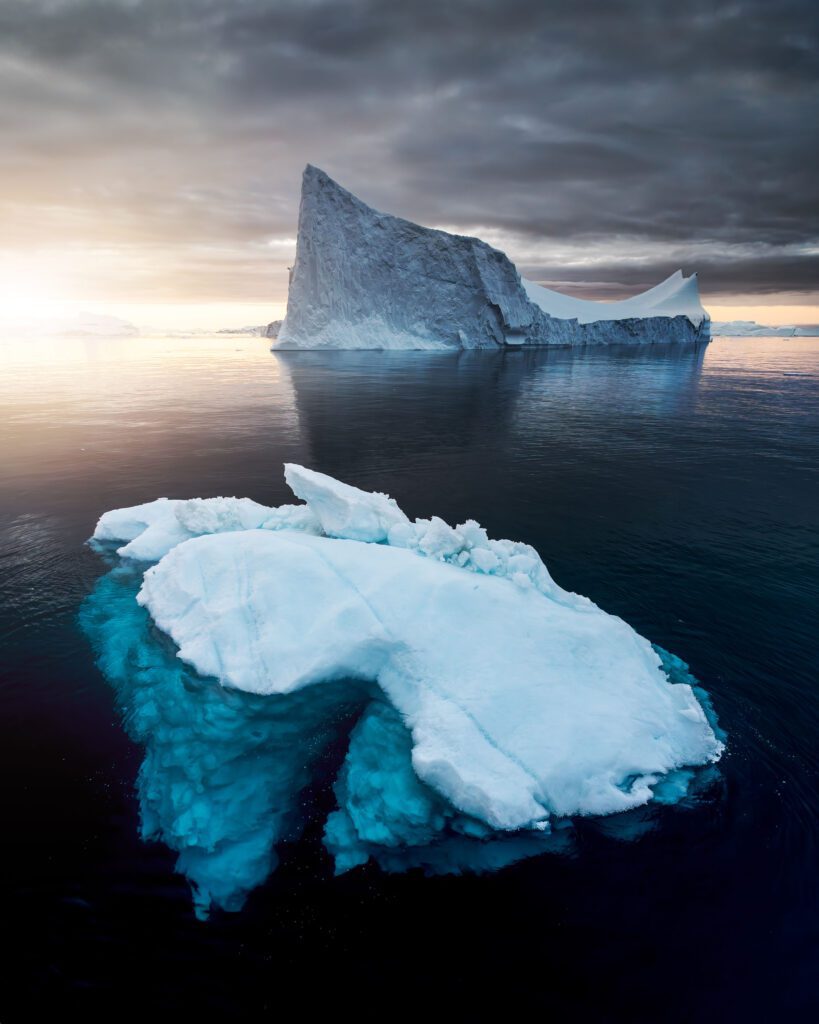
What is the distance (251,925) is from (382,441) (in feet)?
70.1

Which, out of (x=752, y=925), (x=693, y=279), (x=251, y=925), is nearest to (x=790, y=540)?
(x=752, y=925)

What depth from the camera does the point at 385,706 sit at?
24.9ft

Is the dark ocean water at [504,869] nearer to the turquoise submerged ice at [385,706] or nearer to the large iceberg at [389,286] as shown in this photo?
the turquoise submerged ice at [385,706]

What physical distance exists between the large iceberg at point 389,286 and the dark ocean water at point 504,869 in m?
65.1

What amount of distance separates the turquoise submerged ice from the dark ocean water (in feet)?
1.19

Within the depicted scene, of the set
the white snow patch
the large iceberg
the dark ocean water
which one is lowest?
the dark ocean water

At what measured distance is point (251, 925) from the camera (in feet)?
18.0

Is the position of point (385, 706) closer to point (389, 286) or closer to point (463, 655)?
point (463, 655)

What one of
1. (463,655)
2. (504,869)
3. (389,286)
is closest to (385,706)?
(463,655)

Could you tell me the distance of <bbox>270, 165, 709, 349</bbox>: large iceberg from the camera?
74938mm

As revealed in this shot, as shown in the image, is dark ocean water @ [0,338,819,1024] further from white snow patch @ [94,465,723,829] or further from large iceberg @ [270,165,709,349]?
large iceberg @ [270,165,709,349]

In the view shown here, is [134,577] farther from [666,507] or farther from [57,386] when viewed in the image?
[57,386]

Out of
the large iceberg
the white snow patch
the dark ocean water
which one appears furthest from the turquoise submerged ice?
the large iceberg

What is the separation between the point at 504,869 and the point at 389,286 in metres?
84.1
